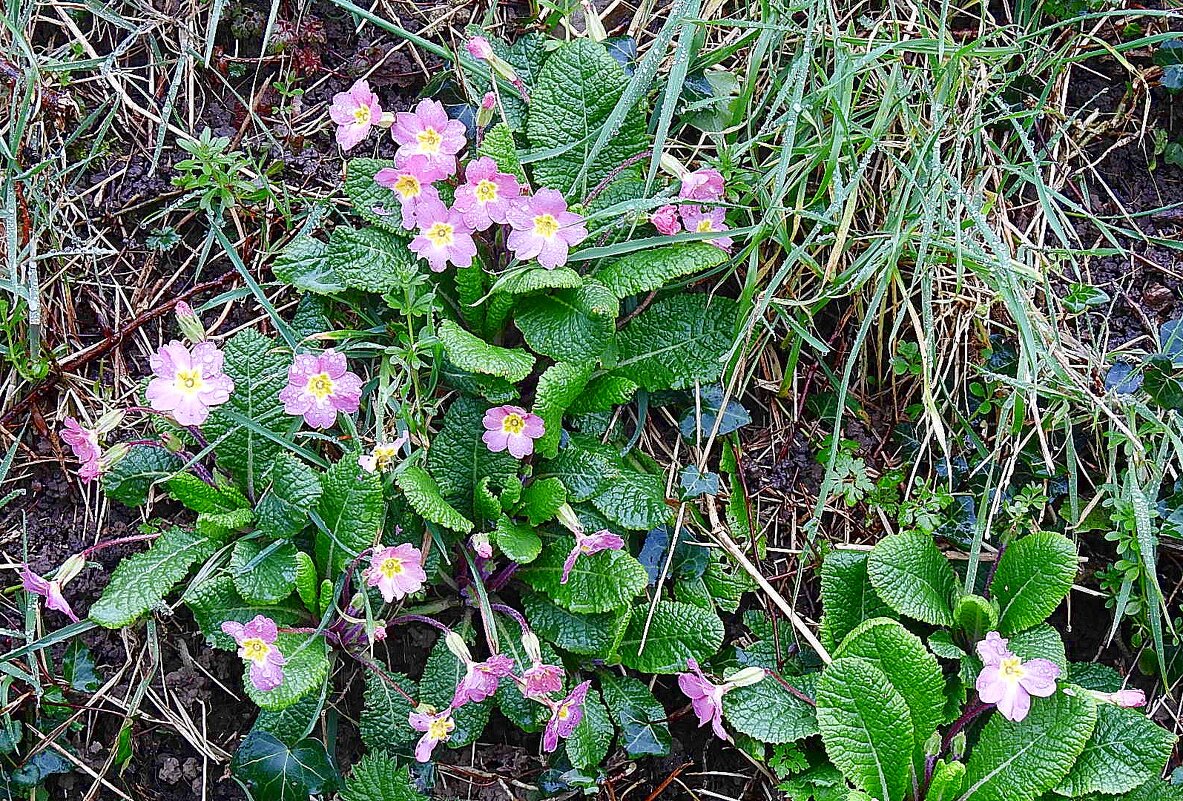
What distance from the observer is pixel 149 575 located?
203 centimetres

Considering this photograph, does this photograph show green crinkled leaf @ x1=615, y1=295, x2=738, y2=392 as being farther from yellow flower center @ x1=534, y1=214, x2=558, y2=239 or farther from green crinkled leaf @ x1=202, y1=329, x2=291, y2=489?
green crinkled leaf @ x1=202, y1=329, x2=291, y2=489

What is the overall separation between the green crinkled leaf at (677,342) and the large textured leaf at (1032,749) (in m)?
0.95

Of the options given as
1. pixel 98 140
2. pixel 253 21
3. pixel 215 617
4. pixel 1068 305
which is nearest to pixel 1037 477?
pixel 1068 305

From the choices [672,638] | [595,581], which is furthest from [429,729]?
[672,638]

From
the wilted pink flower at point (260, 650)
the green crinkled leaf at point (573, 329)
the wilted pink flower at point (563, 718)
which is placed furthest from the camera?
the green crinkled leaf at point (573, 329)

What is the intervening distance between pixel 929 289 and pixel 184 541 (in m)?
1.61

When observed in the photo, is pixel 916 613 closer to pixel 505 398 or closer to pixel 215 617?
pixel 505 398

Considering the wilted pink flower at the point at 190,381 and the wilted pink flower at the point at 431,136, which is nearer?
the wilted pink flower at the point at 190,381

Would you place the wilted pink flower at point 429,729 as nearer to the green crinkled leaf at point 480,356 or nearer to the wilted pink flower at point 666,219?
the green crinkled leaf at point 480,356

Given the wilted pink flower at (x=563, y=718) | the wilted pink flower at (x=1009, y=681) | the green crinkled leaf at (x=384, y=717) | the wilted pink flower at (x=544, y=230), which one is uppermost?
the wilted pink flower at (x=544, y=230)

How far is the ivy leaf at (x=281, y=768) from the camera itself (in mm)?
2053

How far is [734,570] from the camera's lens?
2.29 m

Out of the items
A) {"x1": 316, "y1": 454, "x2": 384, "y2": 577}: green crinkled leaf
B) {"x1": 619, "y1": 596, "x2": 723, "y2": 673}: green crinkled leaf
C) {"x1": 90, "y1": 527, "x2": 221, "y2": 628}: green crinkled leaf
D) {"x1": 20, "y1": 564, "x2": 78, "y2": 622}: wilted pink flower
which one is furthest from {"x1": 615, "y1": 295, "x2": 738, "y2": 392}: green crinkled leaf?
{"x1": 20, "y1": 564, "x2": 78, "y2": 622}: wilted pink flower

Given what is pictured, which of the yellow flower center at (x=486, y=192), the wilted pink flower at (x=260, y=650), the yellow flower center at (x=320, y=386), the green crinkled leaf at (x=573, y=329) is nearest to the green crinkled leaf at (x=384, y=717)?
the wilted pink flower at (x=260, y=650)
